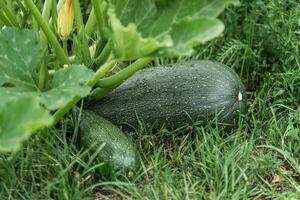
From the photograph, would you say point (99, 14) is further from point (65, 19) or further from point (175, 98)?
point (175, 98)

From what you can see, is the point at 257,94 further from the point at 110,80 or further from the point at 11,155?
the point at 11,155

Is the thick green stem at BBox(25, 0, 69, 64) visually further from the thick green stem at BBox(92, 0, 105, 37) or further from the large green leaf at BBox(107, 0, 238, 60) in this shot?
the large green leaf at BBox(107, 0, 238, 60)

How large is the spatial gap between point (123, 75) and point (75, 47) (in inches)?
10.4

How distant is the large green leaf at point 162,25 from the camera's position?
2.41 metres

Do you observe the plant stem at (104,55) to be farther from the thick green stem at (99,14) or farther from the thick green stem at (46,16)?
the thick green stem at (46,16)

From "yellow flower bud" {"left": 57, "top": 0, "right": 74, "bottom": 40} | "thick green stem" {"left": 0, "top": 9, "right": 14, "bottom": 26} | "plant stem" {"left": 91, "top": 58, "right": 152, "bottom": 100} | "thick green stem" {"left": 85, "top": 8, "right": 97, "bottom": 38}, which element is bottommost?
"plant stem" {"left": 91, "top": 58, "right": 152, "bottom": 100}

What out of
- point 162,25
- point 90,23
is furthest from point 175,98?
point 162,25

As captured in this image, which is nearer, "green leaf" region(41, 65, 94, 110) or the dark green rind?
"green leaf" region(41, 65, 94, 110)

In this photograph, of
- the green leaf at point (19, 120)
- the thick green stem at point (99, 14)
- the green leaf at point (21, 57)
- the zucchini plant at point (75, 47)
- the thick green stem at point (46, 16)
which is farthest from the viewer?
the thick green stem at point (46, 16)

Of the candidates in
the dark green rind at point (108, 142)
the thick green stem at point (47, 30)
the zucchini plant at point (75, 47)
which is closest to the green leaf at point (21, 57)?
the zucchini plant at point (75, 47)

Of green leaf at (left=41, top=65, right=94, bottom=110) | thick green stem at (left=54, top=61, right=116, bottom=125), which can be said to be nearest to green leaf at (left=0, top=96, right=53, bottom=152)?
green leaf at (left=41, top=65, right=94, bottom=110)

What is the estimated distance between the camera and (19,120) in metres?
2.33

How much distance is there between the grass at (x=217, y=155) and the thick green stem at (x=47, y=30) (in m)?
0.28

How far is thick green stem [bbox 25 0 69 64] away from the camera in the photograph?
2.92 meters
